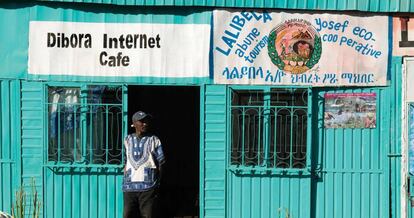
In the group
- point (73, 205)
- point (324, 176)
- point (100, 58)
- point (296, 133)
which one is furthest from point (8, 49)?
point (324, 176)

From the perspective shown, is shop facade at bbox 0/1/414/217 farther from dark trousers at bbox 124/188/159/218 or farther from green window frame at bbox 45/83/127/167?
dark trousers at bbox 124/188/159/218

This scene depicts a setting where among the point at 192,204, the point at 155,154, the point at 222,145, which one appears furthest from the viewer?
the point at 192,204

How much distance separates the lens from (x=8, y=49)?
283 inches

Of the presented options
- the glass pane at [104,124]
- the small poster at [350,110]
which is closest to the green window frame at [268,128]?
the small poster at [350,110]

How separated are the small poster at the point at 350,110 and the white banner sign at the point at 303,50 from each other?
14cm

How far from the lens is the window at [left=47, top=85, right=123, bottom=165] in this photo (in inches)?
286

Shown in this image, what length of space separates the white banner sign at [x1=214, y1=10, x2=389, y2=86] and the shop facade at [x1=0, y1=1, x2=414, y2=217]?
0.04ft

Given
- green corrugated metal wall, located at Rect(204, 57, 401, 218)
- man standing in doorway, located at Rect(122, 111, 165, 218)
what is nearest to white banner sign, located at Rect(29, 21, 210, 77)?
green corrugated metal wall, located at Rect(204, 57, 401, 218)

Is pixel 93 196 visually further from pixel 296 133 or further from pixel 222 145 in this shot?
pixel 296 133

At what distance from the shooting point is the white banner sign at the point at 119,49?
7188 millimetres

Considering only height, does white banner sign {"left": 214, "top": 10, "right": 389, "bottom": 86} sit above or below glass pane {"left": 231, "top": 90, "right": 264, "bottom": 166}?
above

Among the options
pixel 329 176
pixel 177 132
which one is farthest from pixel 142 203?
pixel 177 132

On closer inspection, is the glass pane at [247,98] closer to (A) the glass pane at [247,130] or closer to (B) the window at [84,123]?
(A) the glass pane at [247,130]

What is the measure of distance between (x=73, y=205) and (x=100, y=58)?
160 cm
